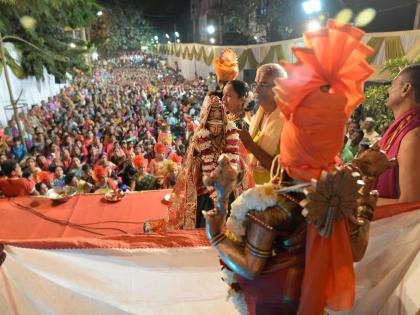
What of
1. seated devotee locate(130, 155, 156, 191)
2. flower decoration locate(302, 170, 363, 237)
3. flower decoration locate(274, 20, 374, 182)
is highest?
flower decoration locate(274, 20, 374, 182)

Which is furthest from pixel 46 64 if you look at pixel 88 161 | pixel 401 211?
pixel 401 211

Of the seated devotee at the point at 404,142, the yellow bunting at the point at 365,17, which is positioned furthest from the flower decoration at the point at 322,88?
the yellow bunting at the point at 365,17

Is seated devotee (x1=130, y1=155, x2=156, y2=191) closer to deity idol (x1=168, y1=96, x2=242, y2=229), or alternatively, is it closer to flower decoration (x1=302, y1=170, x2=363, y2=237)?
deity idol (x1=168, y1=96, x2=242, y2=229)

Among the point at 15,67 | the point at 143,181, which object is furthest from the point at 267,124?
the point at 15,67

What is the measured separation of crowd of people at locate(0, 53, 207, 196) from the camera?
17.7 ft

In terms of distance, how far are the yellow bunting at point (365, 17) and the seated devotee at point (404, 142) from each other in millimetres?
10698

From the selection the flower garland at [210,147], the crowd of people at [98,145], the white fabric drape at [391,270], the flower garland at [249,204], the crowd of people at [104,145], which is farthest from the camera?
the crowd of people at [98,145]

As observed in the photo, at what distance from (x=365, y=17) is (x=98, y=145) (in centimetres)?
950

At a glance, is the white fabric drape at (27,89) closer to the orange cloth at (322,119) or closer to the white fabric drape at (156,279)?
the white fabric drape at (156,279)

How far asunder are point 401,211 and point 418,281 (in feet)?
1.17

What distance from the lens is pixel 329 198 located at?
1.20m

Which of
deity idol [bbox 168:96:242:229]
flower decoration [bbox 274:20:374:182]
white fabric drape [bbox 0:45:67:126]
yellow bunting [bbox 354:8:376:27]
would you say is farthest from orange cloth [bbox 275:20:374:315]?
yellow bunting [bbox 354:8:376:27]

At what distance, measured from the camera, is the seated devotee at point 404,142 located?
1.84 m

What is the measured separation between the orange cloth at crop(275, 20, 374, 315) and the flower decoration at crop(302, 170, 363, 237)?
0.24 ft
